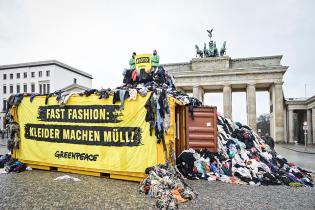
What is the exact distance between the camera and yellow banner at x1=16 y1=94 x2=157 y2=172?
781cm

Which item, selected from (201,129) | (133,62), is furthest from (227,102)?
(133,62)

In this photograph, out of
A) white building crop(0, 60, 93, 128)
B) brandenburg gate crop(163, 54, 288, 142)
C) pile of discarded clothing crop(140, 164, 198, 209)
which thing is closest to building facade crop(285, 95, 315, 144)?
brandenburg gate crop(163, 54, 288, 142)

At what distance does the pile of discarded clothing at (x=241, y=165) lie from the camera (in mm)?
8484

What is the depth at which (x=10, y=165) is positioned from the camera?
31.5 feet

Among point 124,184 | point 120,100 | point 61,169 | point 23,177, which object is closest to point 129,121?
point 120,100

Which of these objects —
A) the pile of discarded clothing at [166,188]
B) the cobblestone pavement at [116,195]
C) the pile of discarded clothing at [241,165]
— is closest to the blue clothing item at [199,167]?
the pile of discarded clothing at [241,165]

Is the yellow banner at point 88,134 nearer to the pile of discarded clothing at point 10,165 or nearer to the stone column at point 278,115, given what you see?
the pile of discarded clothing at point 10,165

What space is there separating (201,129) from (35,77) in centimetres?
5829

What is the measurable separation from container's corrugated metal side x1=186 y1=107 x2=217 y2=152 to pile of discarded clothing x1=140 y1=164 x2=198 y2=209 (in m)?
3.07

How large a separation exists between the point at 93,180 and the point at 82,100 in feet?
9.42

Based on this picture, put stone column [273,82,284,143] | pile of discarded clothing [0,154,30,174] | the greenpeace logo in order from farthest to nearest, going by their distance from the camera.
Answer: stone column [273,82,284,143]
pile of discarded clothing [0,154,30,174]
the greenpeace logo

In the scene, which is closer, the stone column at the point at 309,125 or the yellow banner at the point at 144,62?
the yellow banner at the point at 144,62

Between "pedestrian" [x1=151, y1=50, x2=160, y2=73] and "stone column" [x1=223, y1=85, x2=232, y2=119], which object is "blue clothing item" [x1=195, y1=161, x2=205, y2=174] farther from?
"stone column" [x1=223, y1=85, x2=232, y2=119]

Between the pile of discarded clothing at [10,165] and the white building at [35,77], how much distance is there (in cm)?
4686
